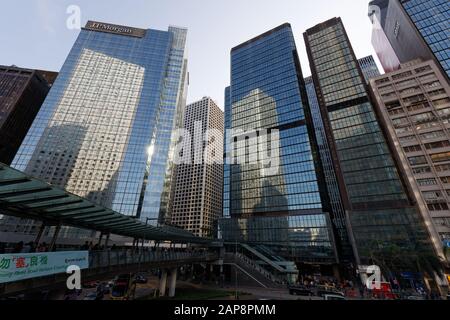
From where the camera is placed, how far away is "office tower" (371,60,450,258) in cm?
4869

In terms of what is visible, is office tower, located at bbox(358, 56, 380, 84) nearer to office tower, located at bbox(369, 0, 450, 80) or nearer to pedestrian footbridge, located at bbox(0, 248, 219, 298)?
office tower, located at bbox(369, 0, 450, 80)

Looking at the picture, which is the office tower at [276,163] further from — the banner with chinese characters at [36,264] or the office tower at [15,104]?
the office tower at [15,104]

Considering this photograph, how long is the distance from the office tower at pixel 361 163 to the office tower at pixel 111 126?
6962 centimetres

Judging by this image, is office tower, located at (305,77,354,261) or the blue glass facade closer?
the blue glass facade

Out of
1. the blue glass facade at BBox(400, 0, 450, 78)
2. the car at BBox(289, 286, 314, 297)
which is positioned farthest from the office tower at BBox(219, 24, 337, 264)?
the blue glass facade at BBox(400, 0, 450, 78)

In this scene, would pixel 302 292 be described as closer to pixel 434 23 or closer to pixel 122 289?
pixel 122 289

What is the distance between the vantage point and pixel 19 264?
10352 millimetres

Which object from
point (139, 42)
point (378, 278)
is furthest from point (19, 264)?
point (139, 42)

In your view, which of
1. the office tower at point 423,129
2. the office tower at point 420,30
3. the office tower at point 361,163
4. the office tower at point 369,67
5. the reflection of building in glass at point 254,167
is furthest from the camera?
the office tower at point 369,67

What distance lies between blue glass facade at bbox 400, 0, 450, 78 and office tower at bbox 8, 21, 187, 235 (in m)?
102

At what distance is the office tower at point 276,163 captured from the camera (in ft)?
217

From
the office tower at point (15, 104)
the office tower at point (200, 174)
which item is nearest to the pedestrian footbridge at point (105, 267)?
the office tower at point (200, 174)

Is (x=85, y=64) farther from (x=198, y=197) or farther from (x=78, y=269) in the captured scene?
(x=78, y=269)

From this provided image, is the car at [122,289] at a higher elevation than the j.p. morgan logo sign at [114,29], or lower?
lower
